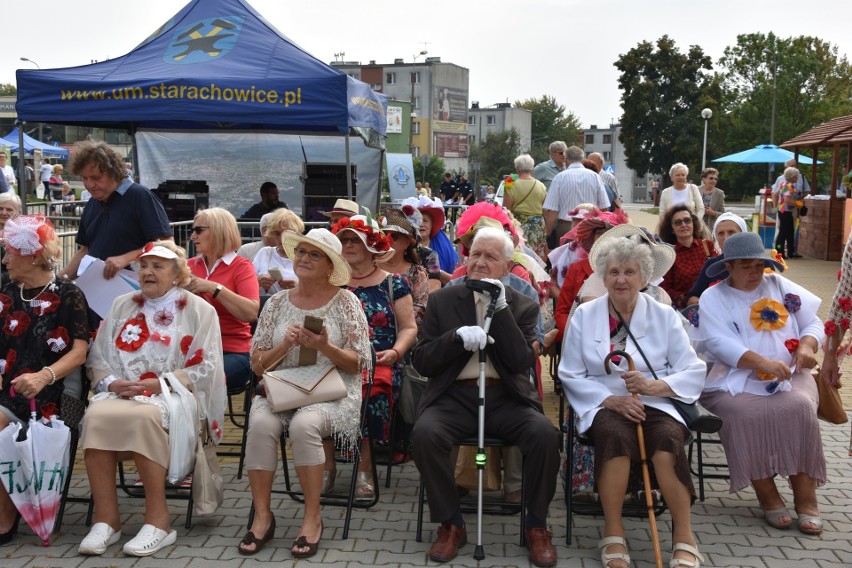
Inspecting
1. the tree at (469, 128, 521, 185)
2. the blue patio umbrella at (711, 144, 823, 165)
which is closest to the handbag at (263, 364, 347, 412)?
the blue patio umbrella at (711, 144, 823, 165)

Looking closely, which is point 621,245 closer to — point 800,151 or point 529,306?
point 529,306

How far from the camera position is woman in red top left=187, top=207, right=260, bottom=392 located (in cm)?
547

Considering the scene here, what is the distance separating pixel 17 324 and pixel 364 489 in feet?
6.59

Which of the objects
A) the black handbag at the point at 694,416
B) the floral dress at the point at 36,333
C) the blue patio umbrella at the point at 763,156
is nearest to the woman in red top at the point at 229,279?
the floral dress at the point at 36,333

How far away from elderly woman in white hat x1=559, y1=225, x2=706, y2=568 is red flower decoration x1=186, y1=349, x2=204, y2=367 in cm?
184

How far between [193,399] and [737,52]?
58397 millimetres

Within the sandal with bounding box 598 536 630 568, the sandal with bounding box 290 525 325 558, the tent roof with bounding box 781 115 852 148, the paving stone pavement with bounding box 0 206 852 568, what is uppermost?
the tent roof with bounding box 781 115 852 148

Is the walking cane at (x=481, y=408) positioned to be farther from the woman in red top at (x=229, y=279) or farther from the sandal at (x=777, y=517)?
the woman in red top at (x=229, y=279)

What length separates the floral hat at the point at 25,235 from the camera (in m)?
4.54

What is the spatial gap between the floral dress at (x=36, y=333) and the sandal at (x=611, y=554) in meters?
2.78

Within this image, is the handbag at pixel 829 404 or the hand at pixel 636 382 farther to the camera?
the handbag at pixel 829 404

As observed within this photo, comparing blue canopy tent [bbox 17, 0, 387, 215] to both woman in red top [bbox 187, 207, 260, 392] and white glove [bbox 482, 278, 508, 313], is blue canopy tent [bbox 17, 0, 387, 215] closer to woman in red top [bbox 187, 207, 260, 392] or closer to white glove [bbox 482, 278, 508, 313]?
woman in red top [bbox 187, 207, 260, 392]

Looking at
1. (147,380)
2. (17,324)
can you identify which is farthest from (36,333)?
(147,380)

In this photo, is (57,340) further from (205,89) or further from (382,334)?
(205,89)
